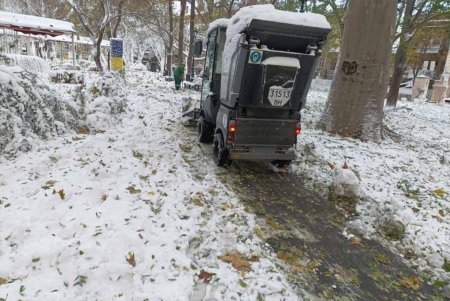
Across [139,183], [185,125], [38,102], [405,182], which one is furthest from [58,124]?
[405,182]

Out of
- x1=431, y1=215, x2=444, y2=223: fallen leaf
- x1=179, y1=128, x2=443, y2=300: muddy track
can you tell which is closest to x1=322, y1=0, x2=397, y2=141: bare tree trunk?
x1=179, y1=128, x2=443, y2=300: muddy track

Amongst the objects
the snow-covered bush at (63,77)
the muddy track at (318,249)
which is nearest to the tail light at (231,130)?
the muddy track at (318,249)

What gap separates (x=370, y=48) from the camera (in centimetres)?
856

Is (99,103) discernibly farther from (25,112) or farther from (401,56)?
(401,56)

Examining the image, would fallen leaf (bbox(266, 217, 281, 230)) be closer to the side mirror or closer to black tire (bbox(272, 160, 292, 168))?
black tire (bbox(272, 160, 292, 168))

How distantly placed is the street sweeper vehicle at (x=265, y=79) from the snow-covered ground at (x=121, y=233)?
102 cm

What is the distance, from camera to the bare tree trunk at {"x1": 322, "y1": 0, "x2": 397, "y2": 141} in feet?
27.8

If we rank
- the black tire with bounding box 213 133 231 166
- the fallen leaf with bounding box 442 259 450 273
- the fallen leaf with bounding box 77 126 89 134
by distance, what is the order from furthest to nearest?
the fallen leaf with bounding box 77 126 89 134, the black tire with bounding box 213 133 231 166, the fallen leaf with bounding box 442 259 450 273

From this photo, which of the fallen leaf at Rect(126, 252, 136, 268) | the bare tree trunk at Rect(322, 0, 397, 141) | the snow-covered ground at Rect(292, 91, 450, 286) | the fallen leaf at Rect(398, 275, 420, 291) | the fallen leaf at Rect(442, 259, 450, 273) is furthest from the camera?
the bare tree trunk at Rect(322, 0, 397, 141)

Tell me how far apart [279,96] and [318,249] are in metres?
2.84

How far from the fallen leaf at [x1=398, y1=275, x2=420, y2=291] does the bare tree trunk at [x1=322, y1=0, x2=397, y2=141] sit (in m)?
5.76

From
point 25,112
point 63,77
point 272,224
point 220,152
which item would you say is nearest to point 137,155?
point 220,152

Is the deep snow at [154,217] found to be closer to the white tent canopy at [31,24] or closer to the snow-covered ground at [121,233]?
the snow-covered ground at [121,233]

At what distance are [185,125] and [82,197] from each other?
5487 millimetres
